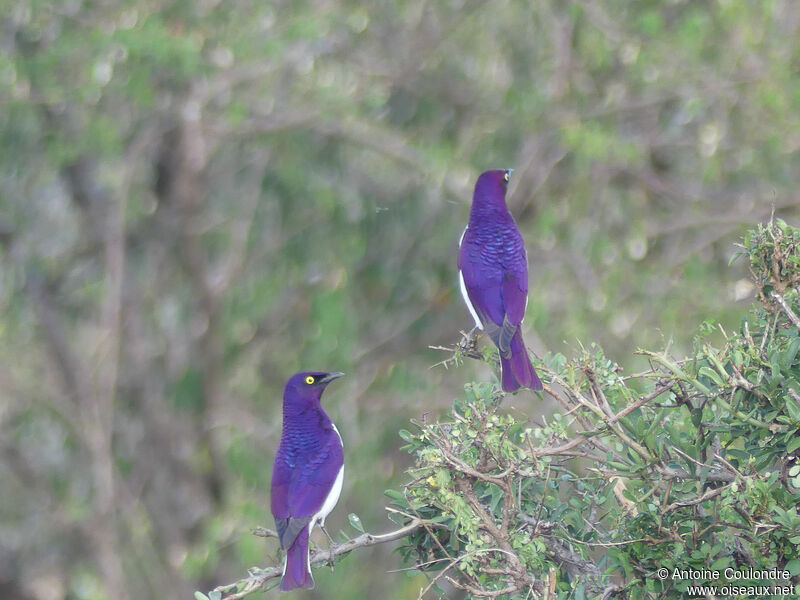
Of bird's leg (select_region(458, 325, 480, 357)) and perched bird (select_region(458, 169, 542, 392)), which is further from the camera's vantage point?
perched bird (select_region(458, 169, 542, 392))

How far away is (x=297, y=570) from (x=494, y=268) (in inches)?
61.4

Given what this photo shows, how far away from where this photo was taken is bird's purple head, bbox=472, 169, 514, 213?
523 centimetres

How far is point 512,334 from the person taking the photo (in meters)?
4.18

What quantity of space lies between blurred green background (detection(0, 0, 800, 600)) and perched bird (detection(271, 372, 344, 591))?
11.7ft

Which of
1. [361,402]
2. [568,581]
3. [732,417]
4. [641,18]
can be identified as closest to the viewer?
[732,417]

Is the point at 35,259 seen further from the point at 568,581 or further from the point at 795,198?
the point at 568,581

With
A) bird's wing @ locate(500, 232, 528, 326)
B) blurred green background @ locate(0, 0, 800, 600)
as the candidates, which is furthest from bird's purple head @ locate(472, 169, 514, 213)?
blurred green background @ locate(0, 0, 800, 600)

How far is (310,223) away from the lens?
10148mm

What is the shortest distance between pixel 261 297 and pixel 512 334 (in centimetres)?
581

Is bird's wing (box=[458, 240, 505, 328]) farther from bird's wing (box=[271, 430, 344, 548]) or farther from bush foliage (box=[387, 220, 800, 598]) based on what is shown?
bush foliage (box=[387, 220, 800, 598])

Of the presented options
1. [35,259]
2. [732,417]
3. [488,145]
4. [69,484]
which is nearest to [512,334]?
[732,417]

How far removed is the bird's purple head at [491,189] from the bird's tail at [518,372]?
5.12 ft

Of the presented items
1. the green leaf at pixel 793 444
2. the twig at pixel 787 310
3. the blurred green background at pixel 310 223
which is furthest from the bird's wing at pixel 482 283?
the blurred green background at pixel 310 223

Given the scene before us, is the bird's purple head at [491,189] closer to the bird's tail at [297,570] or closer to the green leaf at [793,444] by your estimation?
the bird's tail at [297,570]
